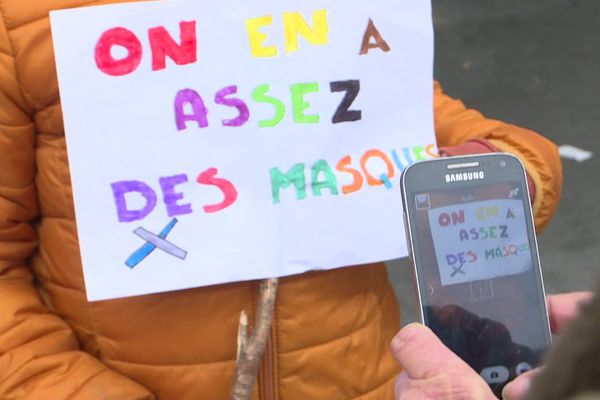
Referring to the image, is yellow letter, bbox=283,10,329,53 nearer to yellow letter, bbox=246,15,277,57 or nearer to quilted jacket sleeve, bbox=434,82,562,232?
yellow letter, bbox=246,15,277,57

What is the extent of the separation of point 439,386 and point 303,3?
1.63ft

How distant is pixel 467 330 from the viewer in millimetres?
767

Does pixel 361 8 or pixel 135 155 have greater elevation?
pixel 361 8

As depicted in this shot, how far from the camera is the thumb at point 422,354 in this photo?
0.62 m

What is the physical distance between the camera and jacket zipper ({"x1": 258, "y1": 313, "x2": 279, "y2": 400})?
38.3 inches

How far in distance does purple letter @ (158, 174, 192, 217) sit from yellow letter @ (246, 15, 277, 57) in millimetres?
165

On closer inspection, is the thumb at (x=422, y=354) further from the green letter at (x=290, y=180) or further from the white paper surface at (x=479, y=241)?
the green letter at (x=290, y=180)

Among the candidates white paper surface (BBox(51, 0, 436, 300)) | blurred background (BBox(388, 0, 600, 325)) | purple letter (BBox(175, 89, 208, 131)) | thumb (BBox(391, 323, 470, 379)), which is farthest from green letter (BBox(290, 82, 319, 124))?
blurred background (BBox(388, 0, 600, 325))

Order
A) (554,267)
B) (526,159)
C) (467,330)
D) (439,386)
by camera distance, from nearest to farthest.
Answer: (439,386) → (467,330) → (526,159) → (554,267)

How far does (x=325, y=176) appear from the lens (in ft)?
3.13

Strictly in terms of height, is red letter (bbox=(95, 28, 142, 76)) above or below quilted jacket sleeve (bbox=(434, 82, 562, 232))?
above

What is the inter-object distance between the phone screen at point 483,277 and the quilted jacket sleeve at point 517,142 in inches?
8.0

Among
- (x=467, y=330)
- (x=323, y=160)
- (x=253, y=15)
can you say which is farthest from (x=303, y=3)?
(x=467, y=330)

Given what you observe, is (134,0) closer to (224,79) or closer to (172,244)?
(224,79)
